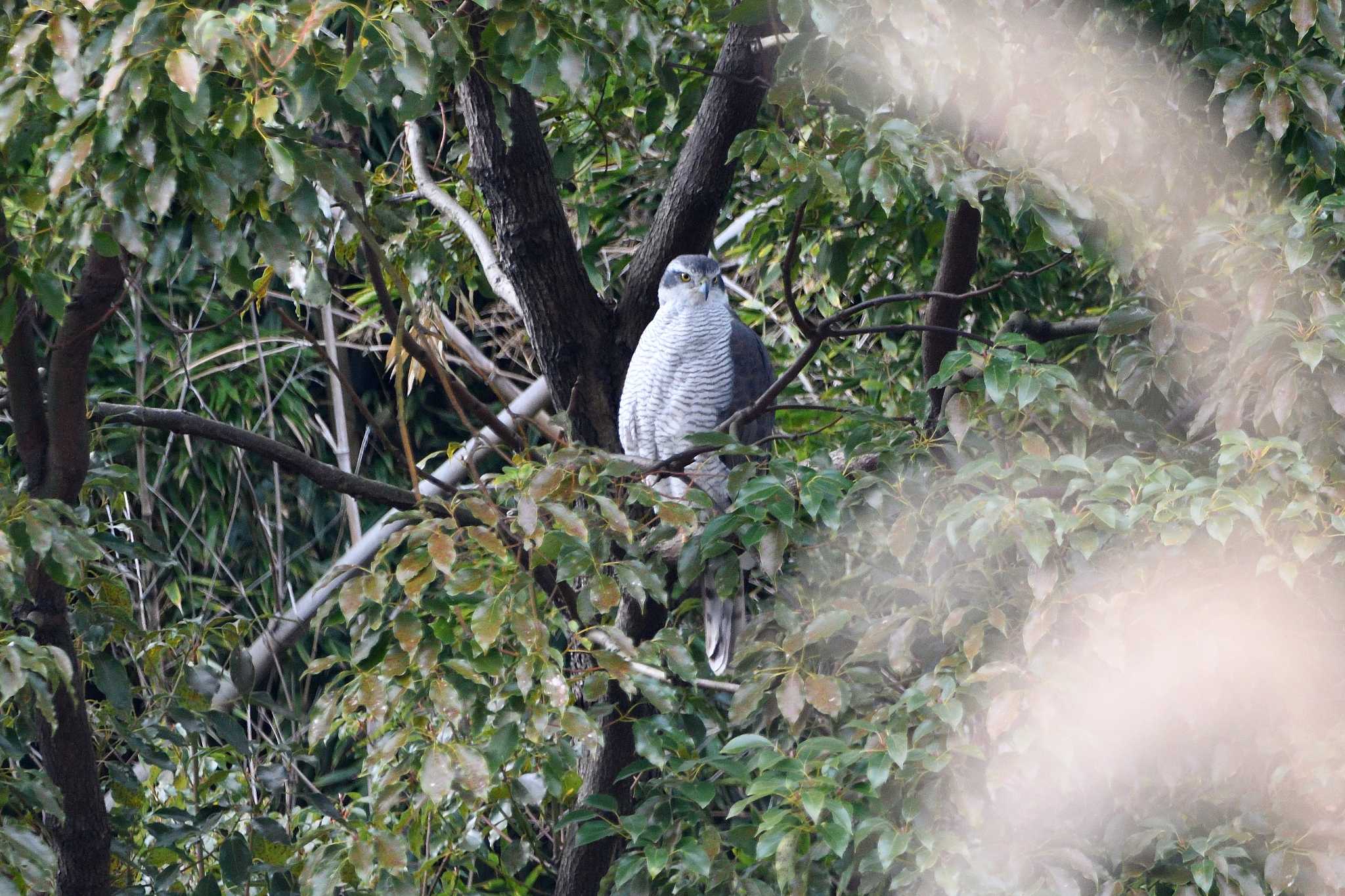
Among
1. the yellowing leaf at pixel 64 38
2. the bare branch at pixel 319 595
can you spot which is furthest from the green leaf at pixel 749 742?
the yellowing leaf at pixel 64 38

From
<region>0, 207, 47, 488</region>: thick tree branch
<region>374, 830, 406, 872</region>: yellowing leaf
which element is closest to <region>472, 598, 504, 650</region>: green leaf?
<region>374, 830, 406, 872</region>: yellowing leaf

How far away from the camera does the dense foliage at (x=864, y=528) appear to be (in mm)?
1565

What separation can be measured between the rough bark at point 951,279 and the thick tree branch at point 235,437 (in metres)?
0.98

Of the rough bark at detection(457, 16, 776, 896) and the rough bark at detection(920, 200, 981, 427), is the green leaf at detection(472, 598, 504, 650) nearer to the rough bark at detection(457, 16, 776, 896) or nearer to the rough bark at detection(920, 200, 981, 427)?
the rough bark at detection(457, 16, 776, 896)

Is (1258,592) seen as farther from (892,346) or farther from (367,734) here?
(892,346)

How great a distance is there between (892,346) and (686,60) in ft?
2.72

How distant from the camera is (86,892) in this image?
214 cm

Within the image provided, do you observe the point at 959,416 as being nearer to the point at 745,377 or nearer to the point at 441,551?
the point at 441,551

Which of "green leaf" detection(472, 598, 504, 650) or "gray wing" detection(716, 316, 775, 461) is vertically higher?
Result: "green leaf" detection(472, 598, 504, 650)

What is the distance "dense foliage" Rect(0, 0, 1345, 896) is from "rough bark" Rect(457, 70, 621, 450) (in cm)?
20

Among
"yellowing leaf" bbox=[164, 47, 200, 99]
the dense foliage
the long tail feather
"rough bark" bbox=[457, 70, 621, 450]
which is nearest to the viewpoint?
"yellowing leaf" bbox=[164, 47, 200, 99]

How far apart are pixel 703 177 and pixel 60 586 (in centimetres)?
137

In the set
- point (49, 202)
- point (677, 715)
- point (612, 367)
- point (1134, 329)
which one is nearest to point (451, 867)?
point (677, 715)

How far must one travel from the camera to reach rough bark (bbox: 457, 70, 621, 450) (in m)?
2.43
